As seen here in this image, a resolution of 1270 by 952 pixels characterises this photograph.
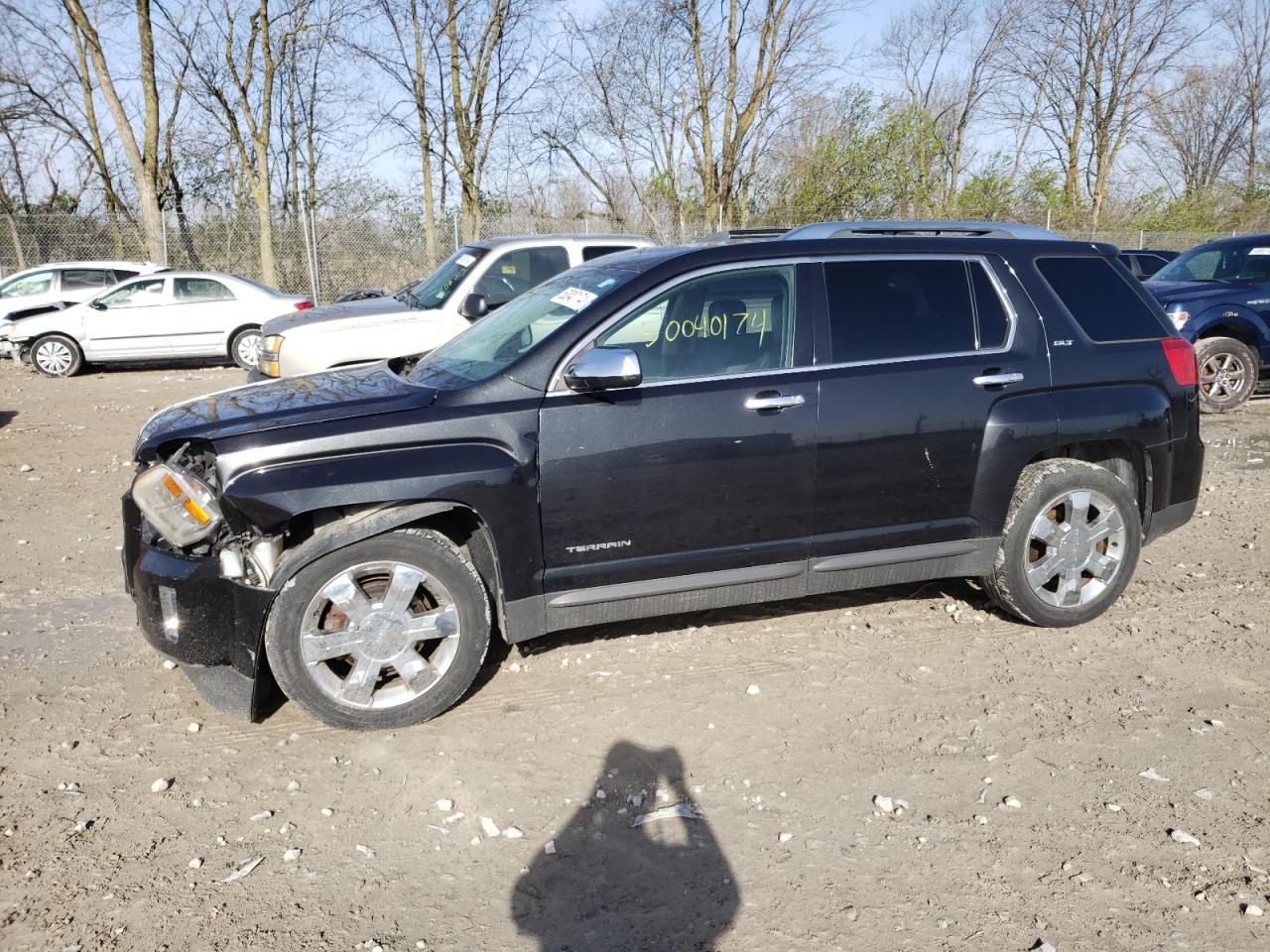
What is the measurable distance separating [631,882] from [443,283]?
293 inches

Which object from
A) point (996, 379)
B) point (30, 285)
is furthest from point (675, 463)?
point (30, 285)

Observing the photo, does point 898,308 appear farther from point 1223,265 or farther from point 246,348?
point 246,348

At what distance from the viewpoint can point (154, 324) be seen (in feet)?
46.4

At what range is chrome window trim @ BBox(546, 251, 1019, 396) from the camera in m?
3.95

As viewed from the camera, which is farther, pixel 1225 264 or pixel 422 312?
pixel 1225 264

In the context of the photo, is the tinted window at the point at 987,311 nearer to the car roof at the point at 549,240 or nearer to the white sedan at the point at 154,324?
the car roof at the point at 549,240

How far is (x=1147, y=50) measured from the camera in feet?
109

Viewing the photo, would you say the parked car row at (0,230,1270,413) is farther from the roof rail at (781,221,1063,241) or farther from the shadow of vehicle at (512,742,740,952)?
the shadow of vehicle at (512,742,740,952)

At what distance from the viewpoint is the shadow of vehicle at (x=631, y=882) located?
107 inches

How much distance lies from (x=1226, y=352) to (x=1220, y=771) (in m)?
8.42

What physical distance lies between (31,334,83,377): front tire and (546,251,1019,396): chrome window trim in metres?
12.6

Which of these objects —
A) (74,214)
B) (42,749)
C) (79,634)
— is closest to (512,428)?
(42,749)

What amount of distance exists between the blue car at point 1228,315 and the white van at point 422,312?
20.3ft

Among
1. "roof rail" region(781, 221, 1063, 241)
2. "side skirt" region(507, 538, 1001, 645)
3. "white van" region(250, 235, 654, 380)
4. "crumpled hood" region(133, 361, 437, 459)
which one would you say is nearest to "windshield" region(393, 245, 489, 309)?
"white van" region(250, 235, 654, 380)
